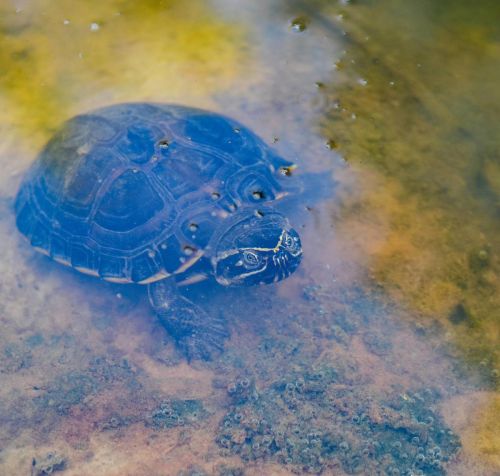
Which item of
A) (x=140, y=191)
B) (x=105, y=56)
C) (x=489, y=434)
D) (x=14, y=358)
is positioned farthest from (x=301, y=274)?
(x=105, y=56)

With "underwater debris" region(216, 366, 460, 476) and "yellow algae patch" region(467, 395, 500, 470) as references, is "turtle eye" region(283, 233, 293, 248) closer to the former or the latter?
"underwater debris" region(216, 366, 460, 476)

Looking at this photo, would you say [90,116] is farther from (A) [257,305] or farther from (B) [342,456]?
(B) [342,456]

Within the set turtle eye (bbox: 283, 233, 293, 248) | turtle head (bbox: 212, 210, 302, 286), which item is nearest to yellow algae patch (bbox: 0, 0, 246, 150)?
turtle head (bbox: 212, 210, 302, 286)

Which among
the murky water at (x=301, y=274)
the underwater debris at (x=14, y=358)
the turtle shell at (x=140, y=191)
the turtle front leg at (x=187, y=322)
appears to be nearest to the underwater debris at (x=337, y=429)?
the murky water at (x=301, y=274)

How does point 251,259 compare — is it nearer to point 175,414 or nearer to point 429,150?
point 175,414

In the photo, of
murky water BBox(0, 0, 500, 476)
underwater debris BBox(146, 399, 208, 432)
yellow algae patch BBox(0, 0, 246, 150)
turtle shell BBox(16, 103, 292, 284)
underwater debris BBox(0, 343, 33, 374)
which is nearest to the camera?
murky water BBox(0, 0, 500, 476)

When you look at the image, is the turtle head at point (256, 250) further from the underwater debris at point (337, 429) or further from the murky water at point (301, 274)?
the underwater debris at point (337, 429)
